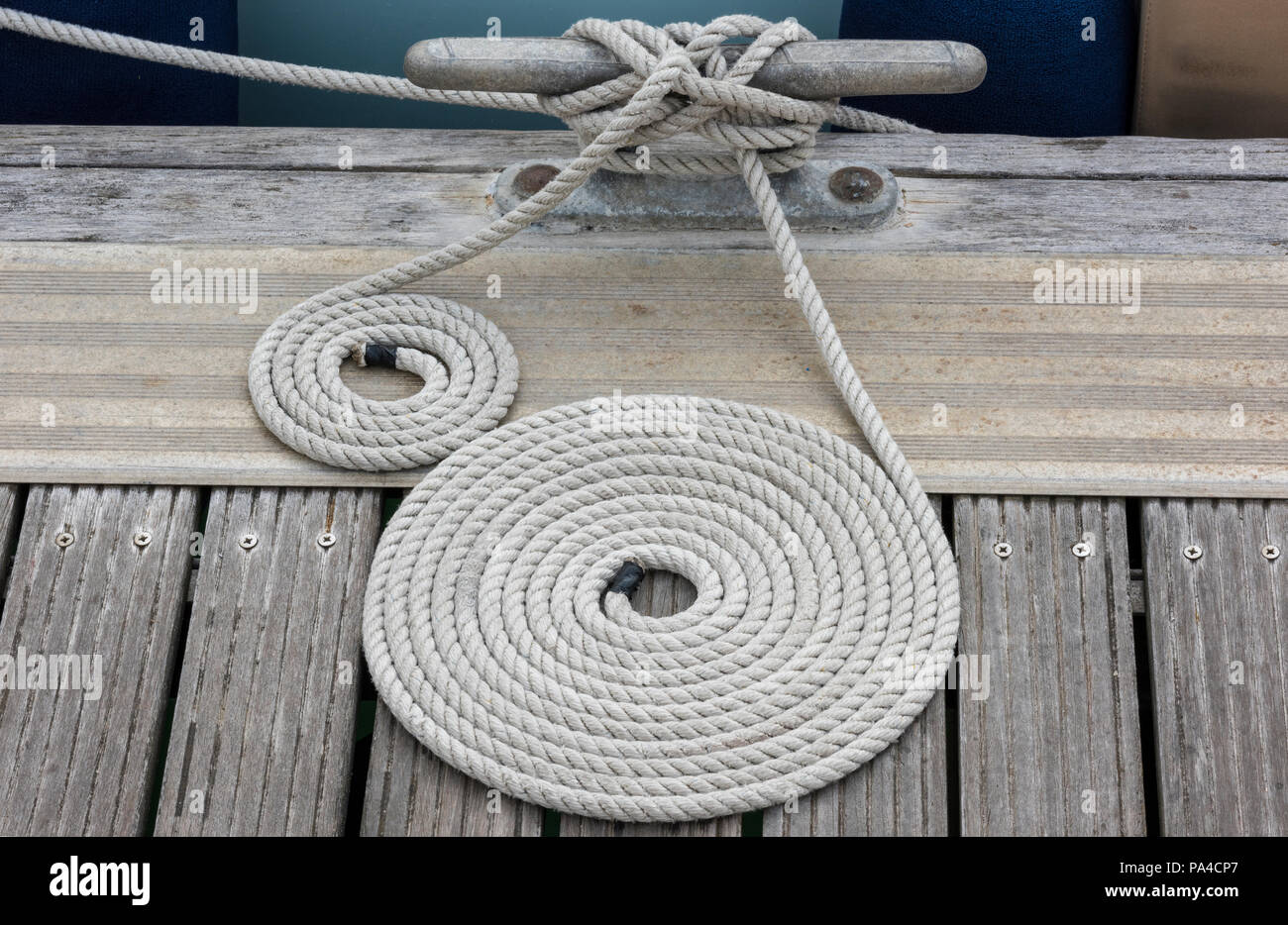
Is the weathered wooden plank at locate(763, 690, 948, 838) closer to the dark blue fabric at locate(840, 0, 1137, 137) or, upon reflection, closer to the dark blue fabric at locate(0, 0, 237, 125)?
the dark blue fabric at locate(840, 0, 1137, 137)

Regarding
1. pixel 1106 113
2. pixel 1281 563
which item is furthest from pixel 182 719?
pixel 1106 113

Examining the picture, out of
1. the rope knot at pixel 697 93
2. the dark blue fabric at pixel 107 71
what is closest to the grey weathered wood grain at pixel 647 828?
the rope knot at pixel 697 93

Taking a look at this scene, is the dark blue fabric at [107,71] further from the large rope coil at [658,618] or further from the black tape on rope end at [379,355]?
the large rope coil at [658,618]

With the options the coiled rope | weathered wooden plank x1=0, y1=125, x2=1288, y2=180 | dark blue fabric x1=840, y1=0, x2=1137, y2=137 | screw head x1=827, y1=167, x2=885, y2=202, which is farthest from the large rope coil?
dark blue fabric x1=840, y1=0, x2=1137, y2=137

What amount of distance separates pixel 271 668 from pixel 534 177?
92 centimetres

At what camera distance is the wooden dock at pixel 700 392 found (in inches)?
61.1

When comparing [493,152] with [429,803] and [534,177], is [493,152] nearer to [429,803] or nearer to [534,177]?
[534,177]

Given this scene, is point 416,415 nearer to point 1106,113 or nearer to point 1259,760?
point 1259,760

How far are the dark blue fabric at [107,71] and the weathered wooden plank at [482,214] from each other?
1.32 feet

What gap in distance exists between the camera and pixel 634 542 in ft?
5.51

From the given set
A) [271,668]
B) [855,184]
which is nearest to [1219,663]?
[855,184]

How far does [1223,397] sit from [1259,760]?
53 cm
